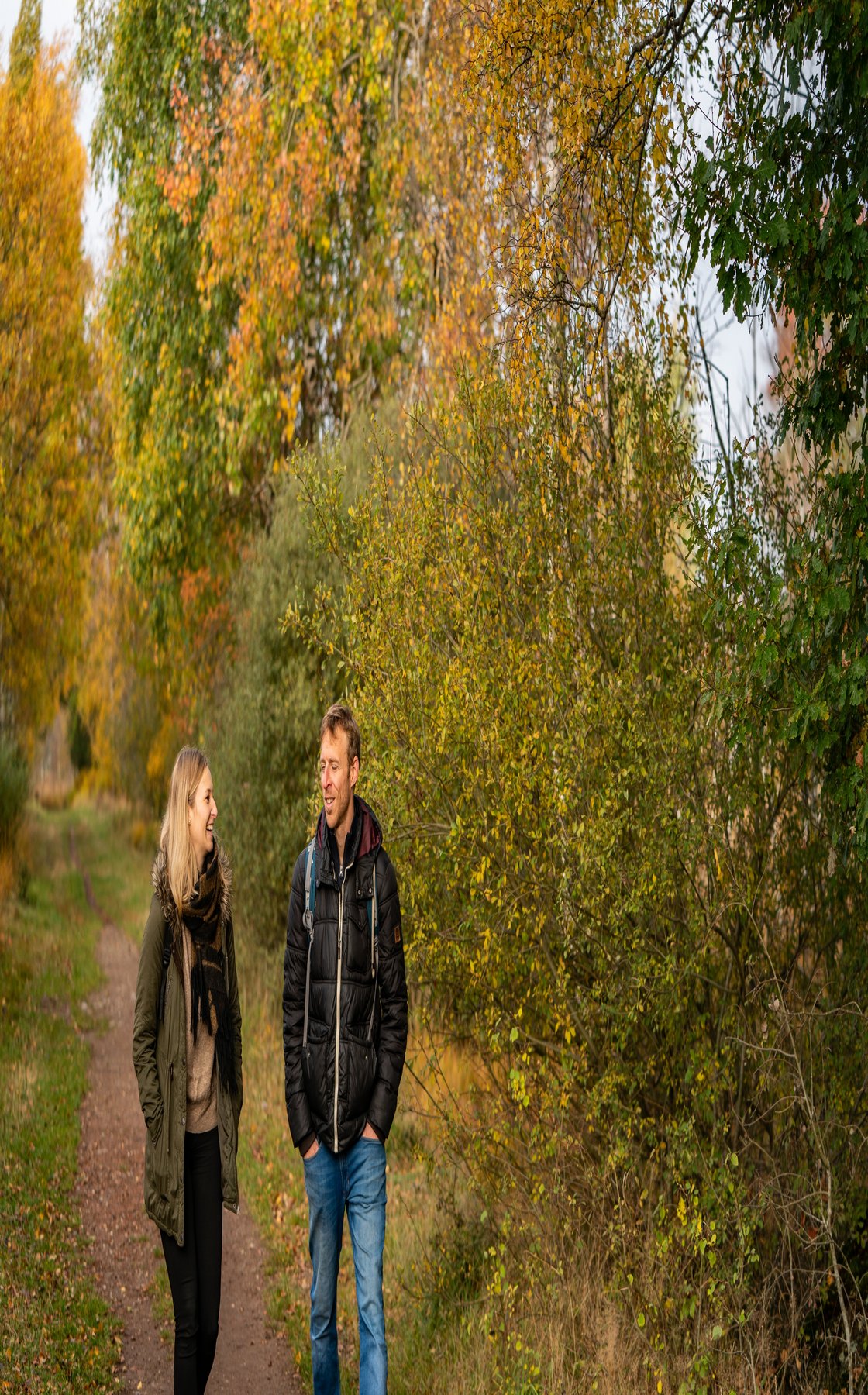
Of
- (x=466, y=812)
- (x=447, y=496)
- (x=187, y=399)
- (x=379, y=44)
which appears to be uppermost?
(x=379, y=44)

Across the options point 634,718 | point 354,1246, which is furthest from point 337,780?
point 354,1246

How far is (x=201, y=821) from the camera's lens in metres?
4.80

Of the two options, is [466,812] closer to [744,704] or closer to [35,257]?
[744,704]

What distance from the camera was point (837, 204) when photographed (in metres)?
4.81

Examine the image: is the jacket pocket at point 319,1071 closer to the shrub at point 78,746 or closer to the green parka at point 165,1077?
the green parka at point 165,1077

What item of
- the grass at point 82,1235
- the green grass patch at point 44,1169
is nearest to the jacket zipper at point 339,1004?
the grass at point 82,1235

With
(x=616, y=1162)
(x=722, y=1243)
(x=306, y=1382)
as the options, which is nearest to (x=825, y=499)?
(x=616, y=1162)

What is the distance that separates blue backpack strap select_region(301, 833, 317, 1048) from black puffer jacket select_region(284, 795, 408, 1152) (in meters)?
0.02

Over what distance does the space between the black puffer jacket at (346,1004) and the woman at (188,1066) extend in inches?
10.1

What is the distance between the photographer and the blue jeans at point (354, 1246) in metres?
4.86

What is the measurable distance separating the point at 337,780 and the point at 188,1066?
3.72 ft

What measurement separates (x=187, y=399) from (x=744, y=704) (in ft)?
35.0

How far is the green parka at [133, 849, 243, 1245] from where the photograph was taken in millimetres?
4633

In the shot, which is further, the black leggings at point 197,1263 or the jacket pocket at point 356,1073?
the jacket pocket at point 356,1073
